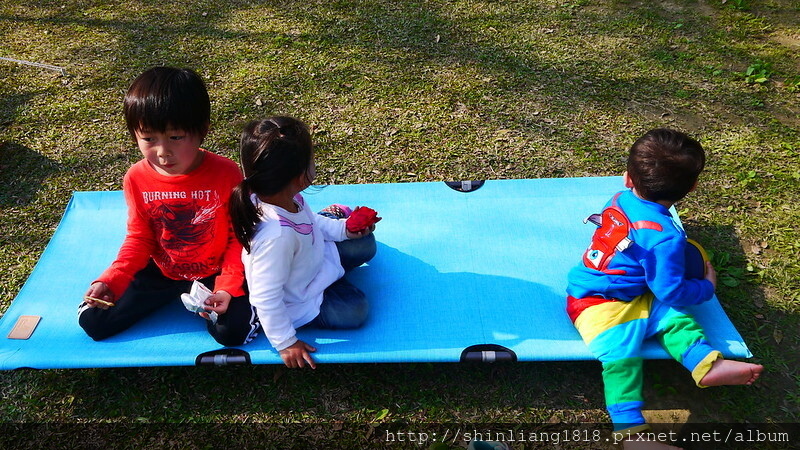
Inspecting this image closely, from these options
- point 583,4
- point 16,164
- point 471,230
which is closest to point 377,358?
point 471,230

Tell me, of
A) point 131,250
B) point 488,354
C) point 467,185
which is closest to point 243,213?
point 131,250

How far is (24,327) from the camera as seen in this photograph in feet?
8.77

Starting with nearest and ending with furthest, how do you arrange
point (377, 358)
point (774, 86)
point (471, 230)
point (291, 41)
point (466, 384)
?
point (377, 358) → point (466, 384) → point (471, 230) → point (774, 86) → point (291, 41)

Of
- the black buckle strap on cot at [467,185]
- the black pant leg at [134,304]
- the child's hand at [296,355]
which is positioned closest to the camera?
the child's hand at [296,355]

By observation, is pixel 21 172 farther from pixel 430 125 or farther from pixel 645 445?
pixel 645 445

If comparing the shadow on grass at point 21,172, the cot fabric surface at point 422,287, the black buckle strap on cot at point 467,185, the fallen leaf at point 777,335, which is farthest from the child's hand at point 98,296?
the fallen leaf at point 777,335

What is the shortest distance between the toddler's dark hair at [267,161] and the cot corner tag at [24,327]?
47.1 inches

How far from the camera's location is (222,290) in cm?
251

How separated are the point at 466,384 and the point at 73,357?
1.64 metres

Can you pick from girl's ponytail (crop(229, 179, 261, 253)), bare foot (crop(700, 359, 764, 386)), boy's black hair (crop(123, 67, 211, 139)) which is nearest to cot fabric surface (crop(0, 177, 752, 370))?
bare foot (crop(700, 359, 764, 386))

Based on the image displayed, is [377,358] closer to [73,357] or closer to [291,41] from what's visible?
[73,357]

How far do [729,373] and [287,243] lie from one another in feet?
5.71

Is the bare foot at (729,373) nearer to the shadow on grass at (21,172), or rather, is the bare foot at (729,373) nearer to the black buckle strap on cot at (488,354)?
the black buckle strap on cot at (488,354)

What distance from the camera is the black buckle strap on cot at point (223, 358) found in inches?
96.0
